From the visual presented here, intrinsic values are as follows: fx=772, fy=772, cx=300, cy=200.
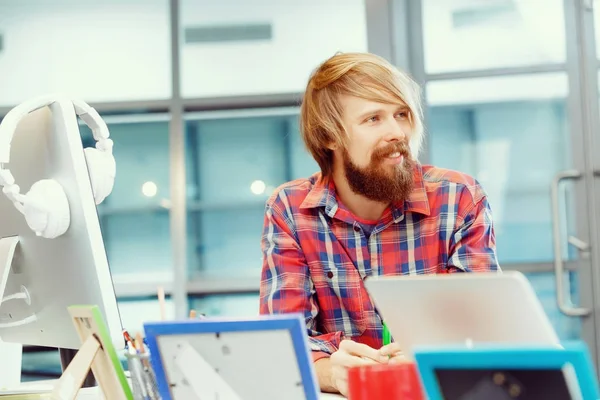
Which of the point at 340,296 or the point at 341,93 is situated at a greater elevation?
the point at 341,93

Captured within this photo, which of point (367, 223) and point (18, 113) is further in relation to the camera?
point (367, 223)

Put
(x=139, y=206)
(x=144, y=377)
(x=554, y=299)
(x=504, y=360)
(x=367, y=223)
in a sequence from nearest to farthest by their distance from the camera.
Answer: (x=504, y=360)
(x=144, y=377)
(x=367, y=223)
(x=554, y=299)
(x=139, y=206)

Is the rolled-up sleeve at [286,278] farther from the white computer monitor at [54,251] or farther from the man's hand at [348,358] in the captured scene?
the white computer monitor at [54,251]

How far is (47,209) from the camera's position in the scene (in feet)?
2.92

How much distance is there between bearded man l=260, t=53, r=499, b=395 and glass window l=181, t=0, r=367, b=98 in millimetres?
1865

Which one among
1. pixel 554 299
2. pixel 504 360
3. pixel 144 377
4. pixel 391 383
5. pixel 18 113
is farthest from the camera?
pixel 554 299

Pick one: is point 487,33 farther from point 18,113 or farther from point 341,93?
point 18,113

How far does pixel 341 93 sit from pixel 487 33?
1514 mm

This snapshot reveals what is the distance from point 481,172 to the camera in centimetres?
290

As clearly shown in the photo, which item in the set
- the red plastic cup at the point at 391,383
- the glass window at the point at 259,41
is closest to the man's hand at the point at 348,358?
the red plastic cup at the point at 391,383

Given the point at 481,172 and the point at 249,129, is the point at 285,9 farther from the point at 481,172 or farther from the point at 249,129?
the point at 481,172

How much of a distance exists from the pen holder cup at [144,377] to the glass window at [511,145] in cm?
223

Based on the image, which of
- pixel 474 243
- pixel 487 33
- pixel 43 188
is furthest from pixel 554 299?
pixel 43 188

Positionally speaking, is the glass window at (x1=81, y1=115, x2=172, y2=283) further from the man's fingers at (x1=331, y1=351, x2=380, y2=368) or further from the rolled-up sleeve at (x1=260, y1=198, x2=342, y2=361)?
the man's fingers at (x1=331, y1=351, x2=380, y2=368)
